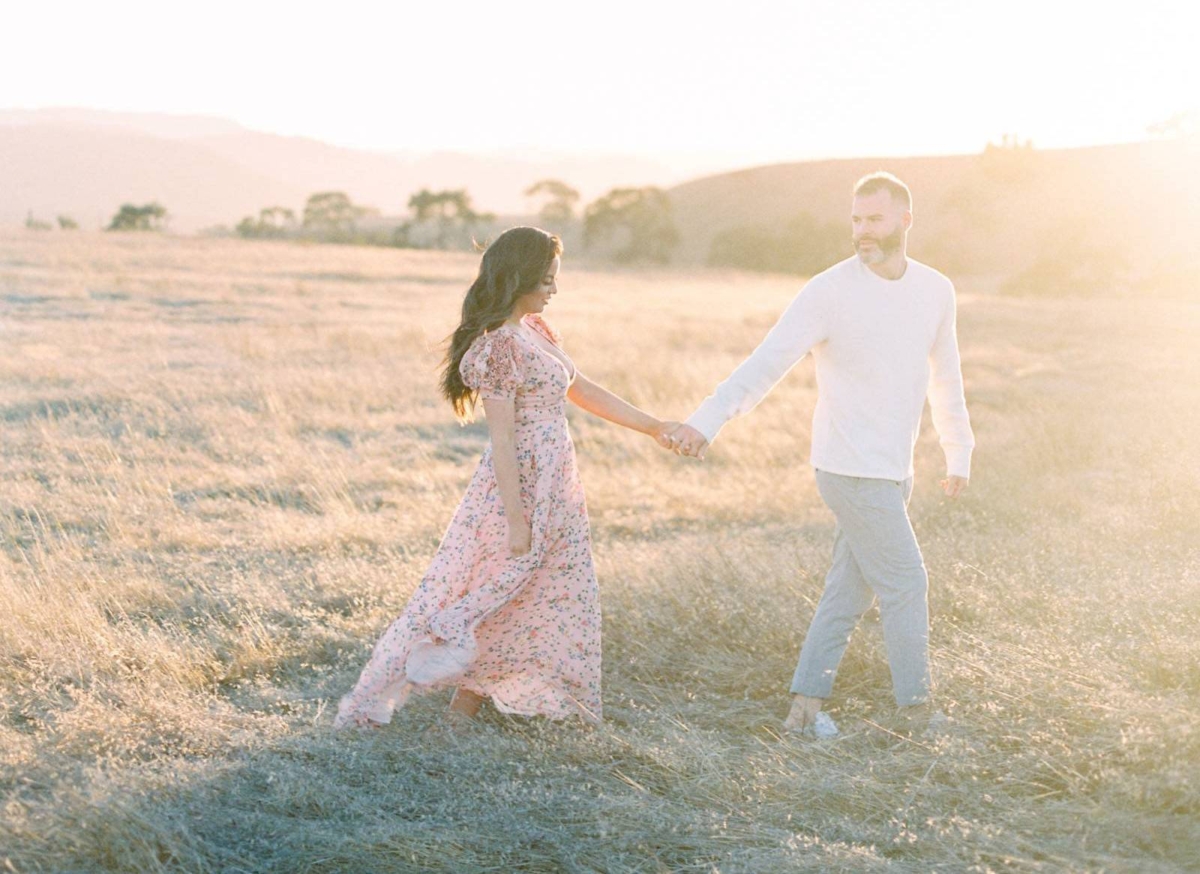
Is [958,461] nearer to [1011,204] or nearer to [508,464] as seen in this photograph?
[508,464]

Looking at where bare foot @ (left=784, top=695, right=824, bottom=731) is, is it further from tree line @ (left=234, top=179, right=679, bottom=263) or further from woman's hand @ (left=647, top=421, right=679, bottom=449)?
tree line @ (left=234, top=179, right=679, bottom=263)

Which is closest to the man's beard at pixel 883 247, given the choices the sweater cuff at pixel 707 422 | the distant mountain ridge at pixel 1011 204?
the sweater cuff at pixel 707 422

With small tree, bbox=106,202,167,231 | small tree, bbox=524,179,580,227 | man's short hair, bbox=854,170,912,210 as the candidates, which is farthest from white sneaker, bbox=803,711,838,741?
small tree, bbox=524,179,580,227

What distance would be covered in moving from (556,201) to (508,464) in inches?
2673

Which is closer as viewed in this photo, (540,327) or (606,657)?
(540,327)

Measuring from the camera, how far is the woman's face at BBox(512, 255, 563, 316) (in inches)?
166

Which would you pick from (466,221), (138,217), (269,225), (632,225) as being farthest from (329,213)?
(632,225)

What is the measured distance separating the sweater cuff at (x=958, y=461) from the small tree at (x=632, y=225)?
2329 inches

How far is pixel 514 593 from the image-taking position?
4297 mm

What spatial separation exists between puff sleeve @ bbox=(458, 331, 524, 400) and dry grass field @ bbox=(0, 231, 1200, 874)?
1254 millimetres

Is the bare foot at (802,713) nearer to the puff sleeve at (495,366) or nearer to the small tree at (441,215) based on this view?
the puff sleeve at (495,366)

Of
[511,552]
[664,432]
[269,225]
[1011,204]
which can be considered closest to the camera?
[511,552]

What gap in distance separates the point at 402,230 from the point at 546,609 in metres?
52.0

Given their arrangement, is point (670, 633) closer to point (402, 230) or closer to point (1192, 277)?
point (1192, 277)
